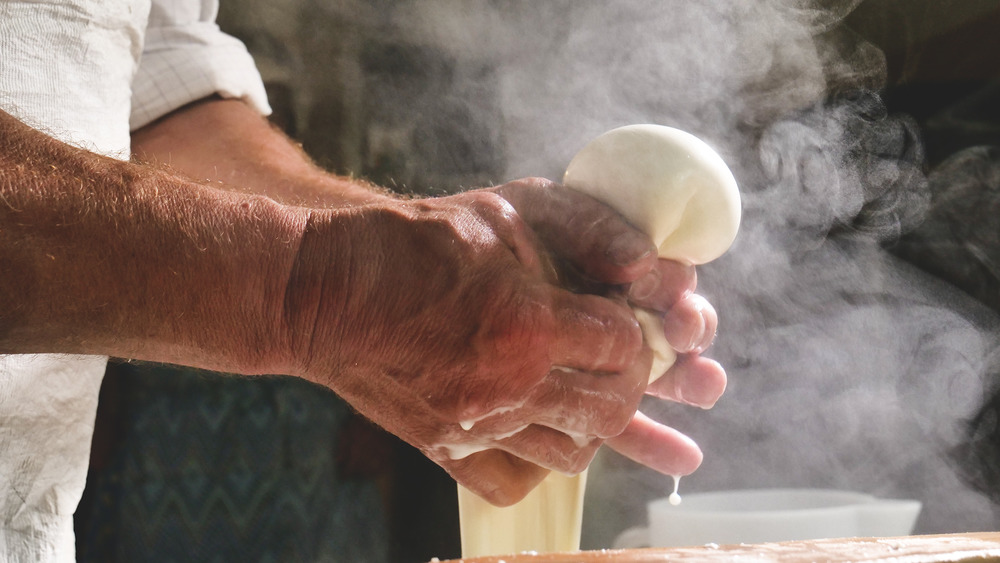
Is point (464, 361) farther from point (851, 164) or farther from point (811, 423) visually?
point (811, 423)

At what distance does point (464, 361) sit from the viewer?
3.33 feet

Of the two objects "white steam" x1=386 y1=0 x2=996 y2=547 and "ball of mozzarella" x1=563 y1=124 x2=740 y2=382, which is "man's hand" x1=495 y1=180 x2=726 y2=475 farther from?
"white steam" x1=386 y1=0 x2=996 y2=547

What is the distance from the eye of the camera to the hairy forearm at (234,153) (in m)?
1.75

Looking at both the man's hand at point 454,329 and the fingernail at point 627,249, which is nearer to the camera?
the man's hand at point 454,329

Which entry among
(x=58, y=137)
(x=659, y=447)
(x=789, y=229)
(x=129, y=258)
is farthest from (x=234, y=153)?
(x=789, y=229)

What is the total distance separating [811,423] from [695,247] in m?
1.89

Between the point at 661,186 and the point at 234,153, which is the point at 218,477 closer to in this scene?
the point at 234,153

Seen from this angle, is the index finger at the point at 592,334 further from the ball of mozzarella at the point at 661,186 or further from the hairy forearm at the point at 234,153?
the hairy forearm at the point at 234,153

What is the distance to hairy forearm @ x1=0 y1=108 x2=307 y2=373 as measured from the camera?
2.89 feet

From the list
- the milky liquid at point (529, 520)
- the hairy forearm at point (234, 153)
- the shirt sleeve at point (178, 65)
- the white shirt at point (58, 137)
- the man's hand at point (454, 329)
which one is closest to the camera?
the man's hand at point (454, 329)

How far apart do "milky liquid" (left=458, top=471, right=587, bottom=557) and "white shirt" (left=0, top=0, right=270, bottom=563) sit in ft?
2.43

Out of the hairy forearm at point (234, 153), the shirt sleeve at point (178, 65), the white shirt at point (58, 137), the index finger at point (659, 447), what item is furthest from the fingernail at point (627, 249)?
the shirt sleeve at point (178, 65)

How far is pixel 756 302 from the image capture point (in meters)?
2.61

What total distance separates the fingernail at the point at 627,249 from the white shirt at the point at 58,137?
0.89m
